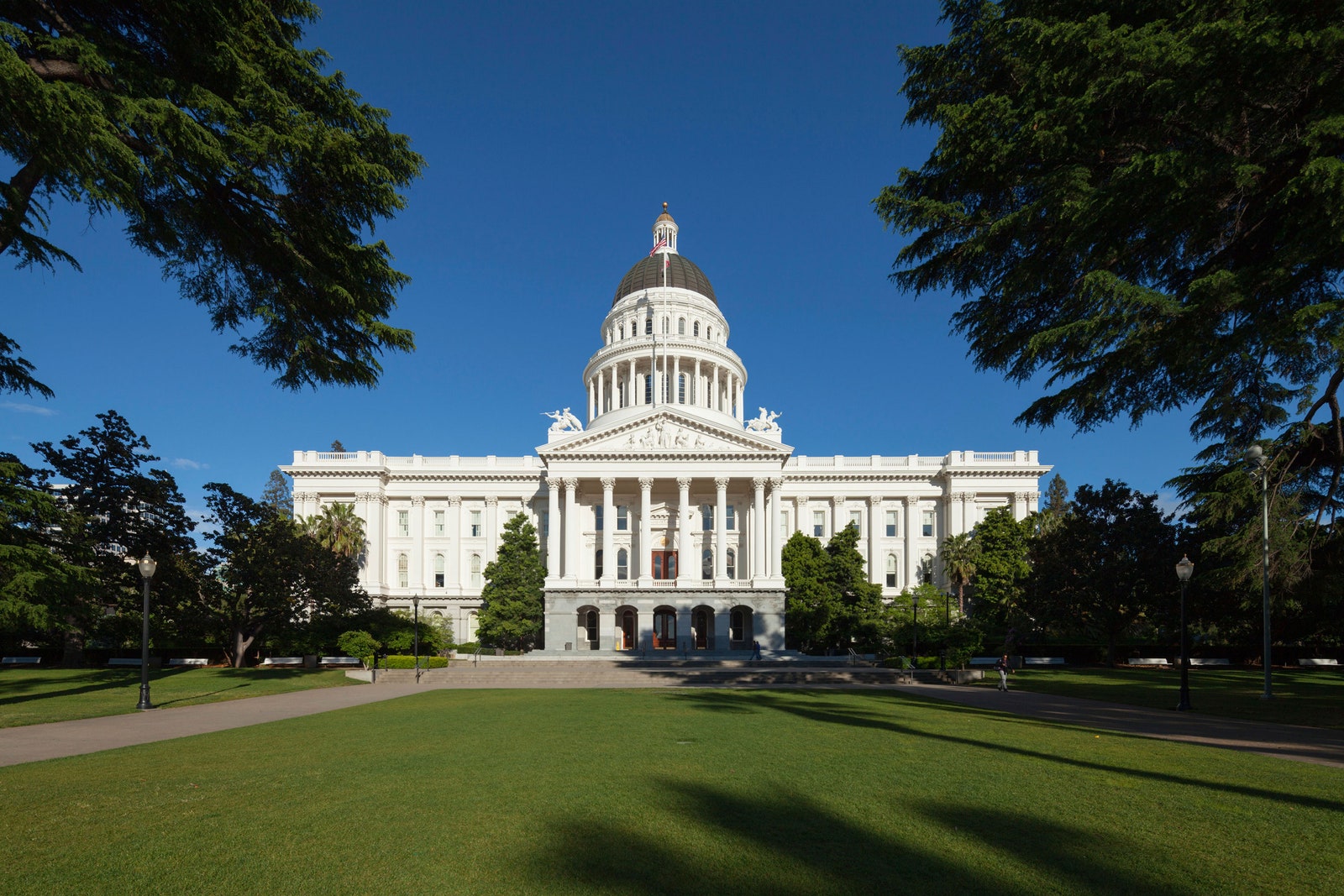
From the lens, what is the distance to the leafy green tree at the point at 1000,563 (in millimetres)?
51344

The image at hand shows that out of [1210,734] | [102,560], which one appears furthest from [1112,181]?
[102,560]

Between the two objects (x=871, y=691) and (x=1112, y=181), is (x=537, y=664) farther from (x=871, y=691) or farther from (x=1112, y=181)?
(x=1112, y=181)

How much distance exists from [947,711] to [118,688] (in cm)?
3029

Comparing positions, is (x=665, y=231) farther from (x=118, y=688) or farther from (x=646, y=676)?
(x=118, y=688)

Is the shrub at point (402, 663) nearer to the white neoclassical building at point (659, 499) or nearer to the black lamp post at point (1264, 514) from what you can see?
the white neoclassical building at point (659, 499)

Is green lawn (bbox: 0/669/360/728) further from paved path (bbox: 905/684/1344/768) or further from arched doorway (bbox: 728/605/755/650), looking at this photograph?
arched doorway (bbox: 728/605/755/650)

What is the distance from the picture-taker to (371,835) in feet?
24.9

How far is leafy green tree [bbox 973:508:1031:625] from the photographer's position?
51344 mm

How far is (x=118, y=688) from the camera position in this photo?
30.6 metres

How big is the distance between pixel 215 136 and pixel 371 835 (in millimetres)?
8853

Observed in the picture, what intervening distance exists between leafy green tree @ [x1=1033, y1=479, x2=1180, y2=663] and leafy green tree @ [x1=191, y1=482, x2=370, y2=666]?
41.3 meters

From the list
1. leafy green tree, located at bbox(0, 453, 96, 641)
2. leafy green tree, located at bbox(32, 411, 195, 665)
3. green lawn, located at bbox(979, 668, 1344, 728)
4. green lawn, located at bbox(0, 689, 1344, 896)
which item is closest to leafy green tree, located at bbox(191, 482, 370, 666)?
leafy green tree, located at bbox(32, 411, 195, 665)

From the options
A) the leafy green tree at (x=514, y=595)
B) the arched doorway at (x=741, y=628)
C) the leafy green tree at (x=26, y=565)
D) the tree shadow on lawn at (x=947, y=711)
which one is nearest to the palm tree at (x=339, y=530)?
the leafy green tree at (x=514, y=595)

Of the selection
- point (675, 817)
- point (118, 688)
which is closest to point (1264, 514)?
point (675, 817)
